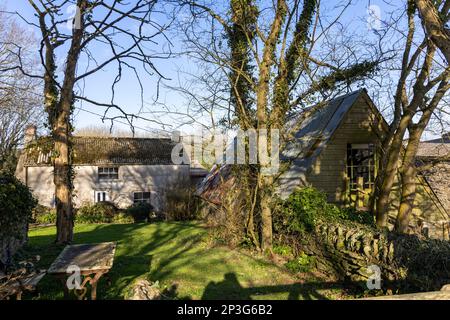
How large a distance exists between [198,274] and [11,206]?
4261 mm

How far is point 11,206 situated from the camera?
6.54 m

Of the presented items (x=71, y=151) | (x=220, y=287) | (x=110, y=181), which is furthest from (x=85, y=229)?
(x=220, y=287)

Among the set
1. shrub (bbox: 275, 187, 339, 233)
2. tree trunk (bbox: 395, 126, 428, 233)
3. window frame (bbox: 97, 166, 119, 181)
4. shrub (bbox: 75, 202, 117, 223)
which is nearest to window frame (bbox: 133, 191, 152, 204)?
window frame (bbox: 97, 166, 119, 181)

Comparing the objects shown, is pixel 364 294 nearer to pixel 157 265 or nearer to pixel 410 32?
pixel 157 265

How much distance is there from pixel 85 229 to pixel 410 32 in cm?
1627

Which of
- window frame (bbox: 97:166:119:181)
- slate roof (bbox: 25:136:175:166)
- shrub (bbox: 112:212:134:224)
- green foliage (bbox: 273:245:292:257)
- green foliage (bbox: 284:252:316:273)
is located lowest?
shrub (bbox: 112:212:134:224)

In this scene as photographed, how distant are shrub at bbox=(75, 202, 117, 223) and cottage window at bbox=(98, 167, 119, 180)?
337 cm

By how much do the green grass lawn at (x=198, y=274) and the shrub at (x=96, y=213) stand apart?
420 inches

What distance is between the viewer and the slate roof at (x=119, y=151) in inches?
1065

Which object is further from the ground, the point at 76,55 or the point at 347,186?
the point at 76,55

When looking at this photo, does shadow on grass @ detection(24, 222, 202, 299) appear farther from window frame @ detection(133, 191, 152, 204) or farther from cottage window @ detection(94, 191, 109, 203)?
window frame @ detection(133, 191, 152, 204)

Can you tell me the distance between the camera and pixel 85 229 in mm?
17844

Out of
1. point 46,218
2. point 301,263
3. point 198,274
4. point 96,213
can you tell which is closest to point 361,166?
point 301,263

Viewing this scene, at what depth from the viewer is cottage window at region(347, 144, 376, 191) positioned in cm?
1423
